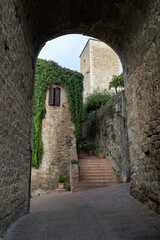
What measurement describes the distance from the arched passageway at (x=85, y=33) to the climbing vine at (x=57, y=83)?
6.41m

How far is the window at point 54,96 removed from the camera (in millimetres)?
11953

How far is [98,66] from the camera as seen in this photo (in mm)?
20812

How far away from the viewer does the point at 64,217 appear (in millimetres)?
3947

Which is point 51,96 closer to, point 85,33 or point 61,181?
point 61,181

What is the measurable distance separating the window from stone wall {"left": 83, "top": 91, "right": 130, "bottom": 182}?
3.03 metres

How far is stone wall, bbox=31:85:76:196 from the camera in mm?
10602

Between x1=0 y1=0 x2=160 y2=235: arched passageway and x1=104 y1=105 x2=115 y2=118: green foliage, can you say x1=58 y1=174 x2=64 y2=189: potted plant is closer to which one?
x1=104 y1=105 x2=115 y2=118: green foliage

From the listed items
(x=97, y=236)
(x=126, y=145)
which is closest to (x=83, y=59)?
(x=126, y=145)

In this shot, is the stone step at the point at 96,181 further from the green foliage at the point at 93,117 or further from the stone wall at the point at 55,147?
Result: the green foliage at the point at 93,117

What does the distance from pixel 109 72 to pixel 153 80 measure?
59.0ft

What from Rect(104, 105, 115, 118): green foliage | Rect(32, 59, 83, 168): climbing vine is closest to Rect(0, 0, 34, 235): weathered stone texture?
Rect(104, 105, 115, 118): green foliage

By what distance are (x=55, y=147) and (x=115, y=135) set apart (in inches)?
146

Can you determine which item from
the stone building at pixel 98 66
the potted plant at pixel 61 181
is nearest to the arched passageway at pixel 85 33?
the potted plant at pixel 61 181

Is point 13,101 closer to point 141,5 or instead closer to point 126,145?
point 141,5
